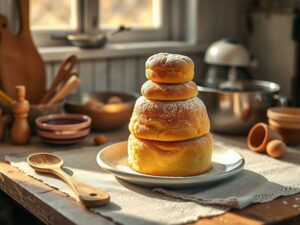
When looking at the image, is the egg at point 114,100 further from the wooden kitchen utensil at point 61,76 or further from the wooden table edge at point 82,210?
the wooden table edge at point 82,210

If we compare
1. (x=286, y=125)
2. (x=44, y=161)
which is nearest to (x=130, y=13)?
(x=286, y=125)

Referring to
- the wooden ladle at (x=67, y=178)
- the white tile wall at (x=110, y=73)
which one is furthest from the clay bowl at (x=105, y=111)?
the wooden ladle at (x=67, y=178)

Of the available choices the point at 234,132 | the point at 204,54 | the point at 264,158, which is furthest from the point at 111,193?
the point at 204,54

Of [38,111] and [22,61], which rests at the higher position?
[22,61]

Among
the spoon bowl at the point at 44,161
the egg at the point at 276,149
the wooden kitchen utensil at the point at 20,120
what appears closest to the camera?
the spoon bowl at the point at 44,161

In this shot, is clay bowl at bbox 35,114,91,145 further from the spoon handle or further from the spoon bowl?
the spoon handle

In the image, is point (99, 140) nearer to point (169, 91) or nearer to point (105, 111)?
point (105, 111)
